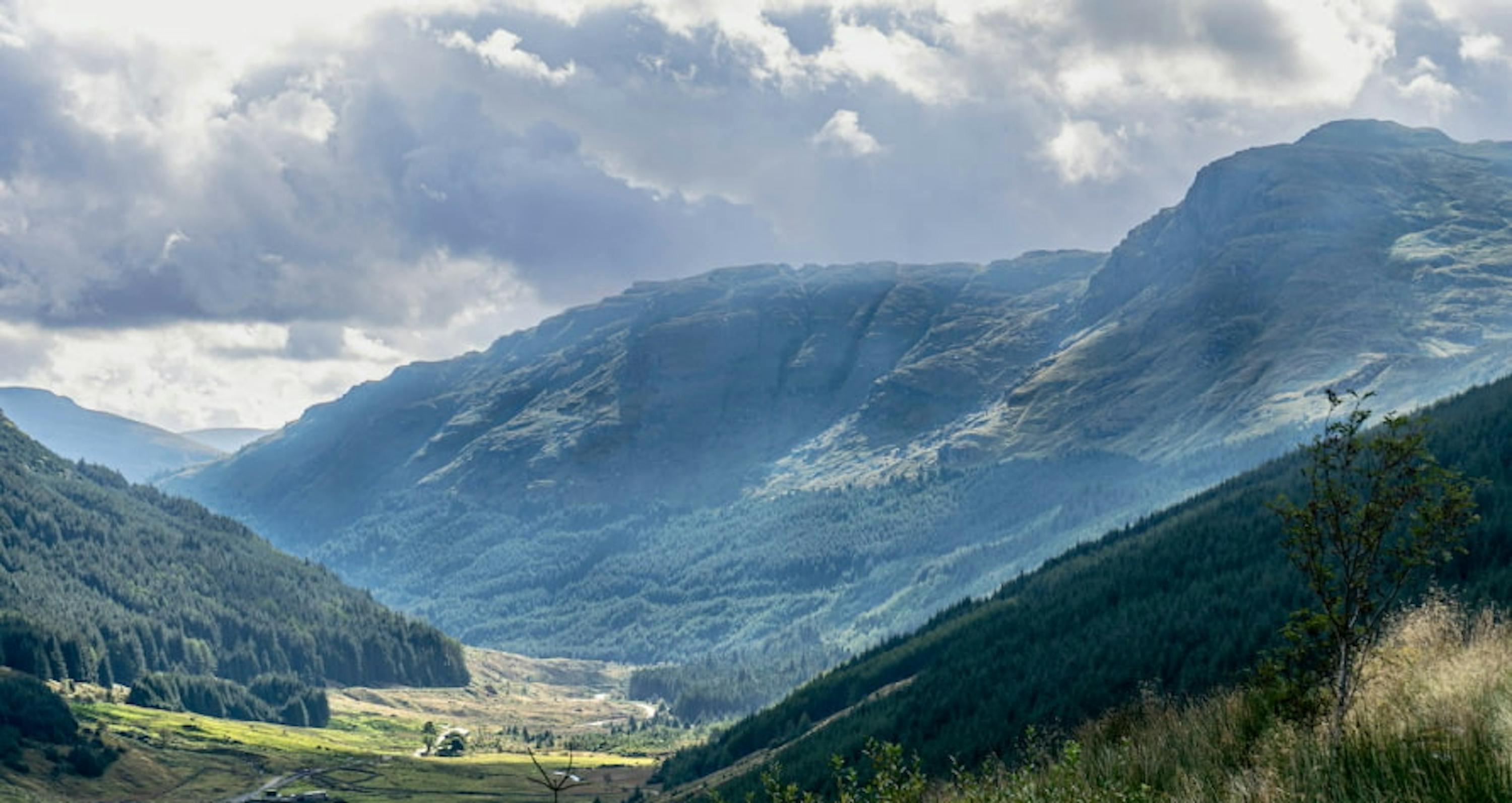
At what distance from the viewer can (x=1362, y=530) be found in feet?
58.1

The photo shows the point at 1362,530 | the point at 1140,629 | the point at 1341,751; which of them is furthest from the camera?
the point at 1140,629

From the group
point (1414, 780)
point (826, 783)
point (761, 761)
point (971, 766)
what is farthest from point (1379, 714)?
point (761, 761)

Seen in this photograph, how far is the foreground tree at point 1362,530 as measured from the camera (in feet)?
56.6

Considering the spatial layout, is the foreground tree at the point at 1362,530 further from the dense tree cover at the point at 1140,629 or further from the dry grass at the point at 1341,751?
the dense tree cover at the point at 1140,629

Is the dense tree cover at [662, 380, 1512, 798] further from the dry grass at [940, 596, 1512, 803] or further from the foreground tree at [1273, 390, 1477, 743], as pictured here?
the foreground tree at [1273, 390, 1477, 743]

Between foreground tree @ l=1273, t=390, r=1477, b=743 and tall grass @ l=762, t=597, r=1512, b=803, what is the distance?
2.68ft

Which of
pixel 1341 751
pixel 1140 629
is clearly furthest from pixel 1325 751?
pixel 1140 629

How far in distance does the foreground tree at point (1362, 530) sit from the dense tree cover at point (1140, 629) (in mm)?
78131

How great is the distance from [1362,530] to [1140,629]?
13275 centimetres

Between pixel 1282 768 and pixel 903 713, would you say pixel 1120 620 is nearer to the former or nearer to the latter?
pixel 903 713

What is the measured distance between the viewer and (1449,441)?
517 ft

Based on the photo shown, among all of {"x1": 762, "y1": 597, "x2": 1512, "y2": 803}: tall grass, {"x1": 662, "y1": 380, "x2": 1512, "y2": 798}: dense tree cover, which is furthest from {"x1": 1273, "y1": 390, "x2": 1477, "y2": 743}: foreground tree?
{"x1": 662, "y1": 380, "x2": 1512, "y2": 798}: dense tree cover

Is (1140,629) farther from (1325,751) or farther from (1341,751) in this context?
(1341,751)

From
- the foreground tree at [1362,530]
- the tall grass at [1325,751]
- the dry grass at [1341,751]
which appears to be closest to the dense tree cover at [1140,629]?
the tall grass at [1325,751]
